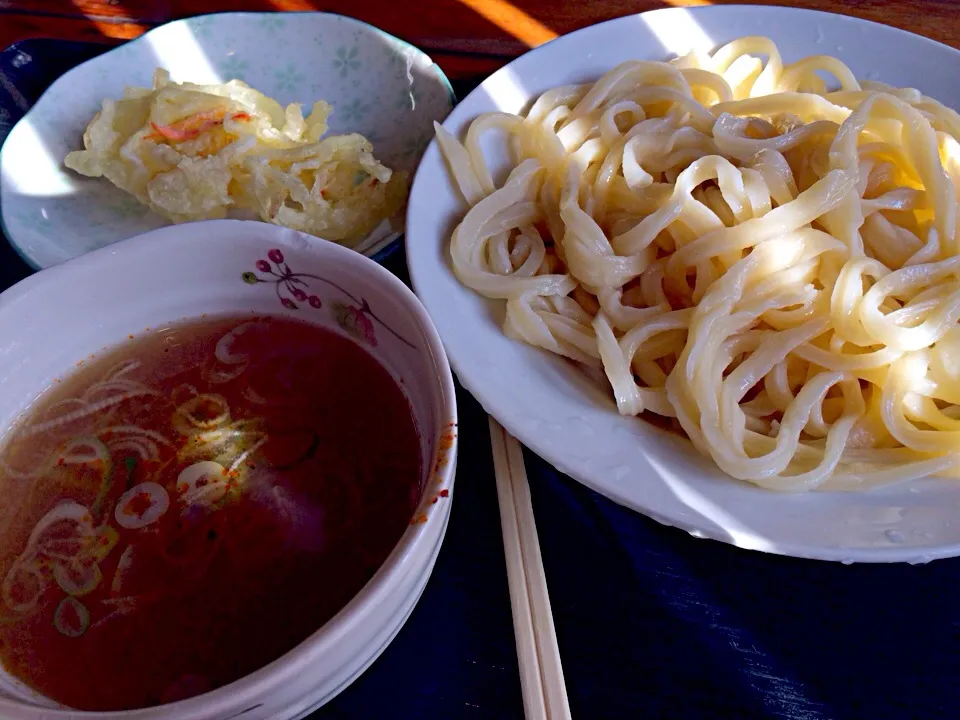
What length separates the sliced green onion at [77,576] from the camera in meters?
0.67

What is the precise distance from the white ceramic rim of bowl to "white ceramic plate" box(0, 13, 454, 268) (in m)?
0.66

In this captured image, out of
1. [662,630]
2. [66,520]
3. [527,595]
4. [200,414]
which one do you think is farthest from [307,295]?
[662,630]

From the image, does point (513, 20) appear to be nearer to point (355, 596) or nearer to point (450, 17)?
point (450, 17)

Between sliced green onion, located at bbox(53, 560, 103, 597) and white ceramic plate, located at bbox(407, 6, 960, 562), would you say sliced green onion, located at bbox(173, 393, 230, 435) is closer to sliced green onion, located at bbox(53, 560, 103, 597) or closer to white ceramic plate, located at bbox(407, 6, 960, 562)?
sliced green onion, located at bbox(53, 560, 103, 597)

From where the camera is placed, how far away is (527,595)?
872 millimetres

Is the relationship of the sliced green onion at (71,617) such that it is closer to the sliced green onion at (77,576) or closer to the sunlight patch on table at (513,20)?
the sliced green onion at (77,576)

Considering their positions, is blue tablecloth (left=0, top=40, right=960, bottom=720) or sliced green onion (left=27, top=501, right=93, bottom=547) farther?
blue tablecloth (left=0, top=40, right=960, bottom=720)

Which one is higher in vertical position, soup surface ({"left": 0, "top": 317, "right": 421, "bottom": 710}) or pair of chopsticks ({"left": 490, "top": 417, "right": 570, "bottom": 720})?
soup surface ({"left": 0, "top": 317, "right": 421, "bottom": 710})

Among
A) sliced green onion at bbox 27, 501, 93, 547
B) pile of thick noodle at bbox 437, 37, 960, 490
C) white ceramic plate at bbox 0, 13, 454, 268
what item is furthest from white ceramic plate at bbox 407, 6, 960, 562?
sliced green onion at bbox 27, 501, 93, 547

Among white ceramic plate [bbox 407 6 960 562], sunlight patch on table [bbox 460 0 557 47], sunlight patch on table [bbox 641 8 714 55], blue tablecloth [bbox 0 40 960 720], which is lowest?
blue tablecloth [bbox 0 40 960 720]

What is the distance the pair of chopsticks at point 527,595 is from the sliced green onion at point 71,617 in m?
0.47

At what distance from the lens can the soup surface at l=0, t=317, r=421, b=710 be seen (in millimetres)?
638

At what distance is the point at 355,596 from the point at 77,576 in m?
0.31

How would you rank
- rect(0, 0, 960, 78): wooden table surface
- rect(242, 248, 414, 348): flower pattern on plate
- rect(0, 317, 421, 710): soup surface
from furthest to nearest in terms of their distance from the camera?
1. rect(0, 0, 960, 78): wooden table surface
2. rect(242, 248, 414, 348): flower pattern on plate
3. rect(0, 317, 421, 710): soup surface
